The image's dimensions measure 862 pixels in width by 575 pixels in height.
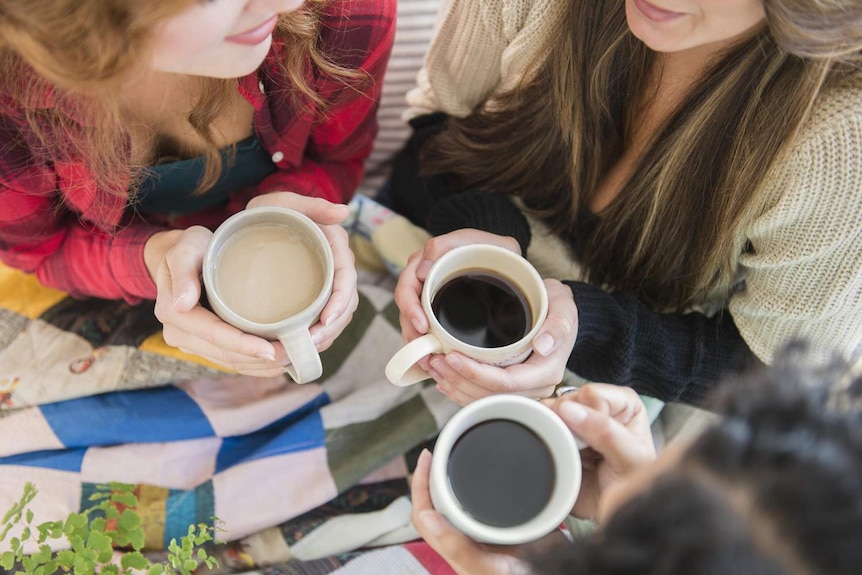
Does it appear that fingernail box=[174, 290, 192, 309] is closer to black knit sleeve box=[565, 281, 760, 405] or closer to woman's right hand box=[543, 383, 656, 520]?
woman's right hand box=[543, 383, 656, 520]

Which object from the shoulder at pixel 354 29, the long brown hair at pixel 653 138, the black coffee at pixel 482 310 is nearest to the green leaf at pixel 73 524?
the black coffee at pixel 482 310

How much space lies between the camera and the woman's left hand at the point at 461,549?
0.62m

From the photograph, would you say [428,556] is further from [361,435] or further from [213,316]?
[213,316]

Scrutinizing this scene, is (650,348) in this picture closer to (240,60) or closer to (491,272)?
(491,272)

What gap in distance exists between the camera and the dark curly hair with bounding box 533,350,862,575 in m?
0.41

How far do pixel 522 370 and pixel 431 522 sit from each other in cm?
23

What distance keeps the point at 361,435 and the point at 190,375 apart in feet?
0.93

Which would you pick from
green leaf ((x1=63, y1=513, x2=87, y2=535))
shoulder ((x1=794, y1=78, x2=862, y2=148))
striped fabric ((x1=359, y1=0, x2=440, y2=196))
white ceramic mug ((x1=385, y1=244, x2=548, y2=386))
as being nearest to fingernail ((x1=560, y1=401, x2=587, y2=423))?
white ceramic mug ((x1=385, y1=244, x2=548, y2=386))

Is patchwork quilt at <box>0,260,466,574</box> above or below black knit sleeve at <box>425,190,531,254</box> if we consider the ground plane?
below

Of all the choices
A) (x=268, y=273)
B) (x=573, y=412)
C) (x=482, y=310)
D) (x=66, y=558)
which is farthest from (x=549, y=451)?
(x=66, y=558)

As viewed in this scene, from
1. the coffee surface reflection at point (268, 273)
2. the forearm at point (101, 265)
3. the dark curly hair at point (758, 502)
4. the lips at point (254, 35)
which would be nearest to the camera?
the dark curly hair at point (758, 502)

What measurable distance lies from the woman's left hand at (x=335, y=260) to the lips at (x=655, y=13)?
40cm

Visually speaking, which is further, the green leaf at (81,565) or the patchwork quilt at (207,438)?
the patchwork quilt at (207,438)

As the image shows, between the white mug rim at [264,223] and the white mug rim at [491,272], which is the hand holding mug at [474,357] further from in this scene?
the white mug rim at [264,223]
